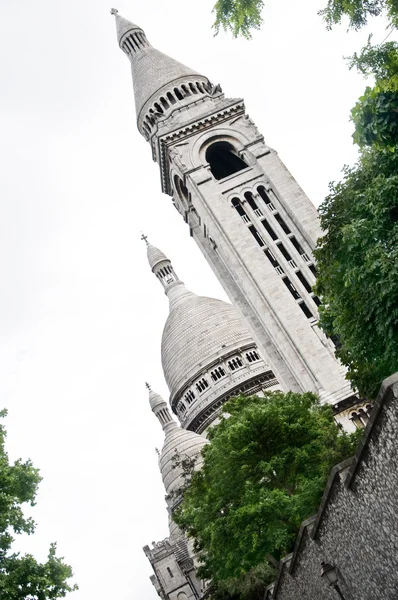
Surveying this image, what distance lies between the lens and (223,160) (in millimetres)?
55438

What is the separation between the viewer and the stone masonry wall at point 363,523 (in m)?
13.1

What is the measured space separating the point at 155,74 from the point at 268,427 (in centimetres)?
3970

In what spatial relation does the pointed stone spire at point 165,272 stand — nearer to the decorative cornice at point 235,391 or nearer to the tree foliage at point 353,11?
the decorative cornice at point 235,391

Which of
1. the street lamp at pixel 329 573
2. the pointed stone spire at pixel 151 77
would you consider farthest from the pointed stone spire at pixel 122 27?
the street lamp at pixel 329 573

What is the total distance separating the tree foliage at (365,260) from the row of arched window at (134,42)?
4742 centimetres

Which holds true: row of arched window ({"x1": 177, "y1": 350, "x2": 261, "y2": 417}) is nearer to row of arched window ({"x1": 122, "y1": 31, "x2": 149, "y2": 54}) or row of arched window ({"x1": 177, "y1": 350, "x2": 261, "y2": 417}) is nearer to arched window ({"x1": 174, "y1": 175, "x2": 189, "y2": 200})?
arched window ({"x1": 174, "y1": 175, "x2": 189, "y2": 200})

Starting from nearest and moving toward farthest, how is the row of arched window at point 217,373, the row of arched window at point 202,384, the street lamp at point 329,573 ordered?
the street lamp at point 329,573, the row of arched window at point 217,373, the row of arched window at point 202,384

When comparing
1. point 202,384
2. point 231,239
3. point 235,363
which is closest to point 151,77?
point 231,239

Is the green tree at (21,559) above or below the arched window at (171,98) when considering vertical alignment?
below

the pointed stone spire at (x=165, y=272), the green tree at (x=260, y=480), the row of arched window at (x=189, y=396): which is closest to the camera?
the green tree at (x=260, y=480)

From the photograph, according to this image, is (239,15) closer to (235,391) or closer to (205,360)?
(235,391)

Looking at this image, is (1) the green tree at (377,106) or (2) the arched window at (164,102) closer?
(1) the green tree at (377,106)

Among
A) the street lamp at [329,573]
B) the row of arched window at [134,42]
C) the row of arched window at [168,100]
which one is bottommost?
the street lamp at [329,573]

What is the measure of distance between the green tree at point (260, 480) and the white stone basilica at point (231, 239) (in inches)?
311
